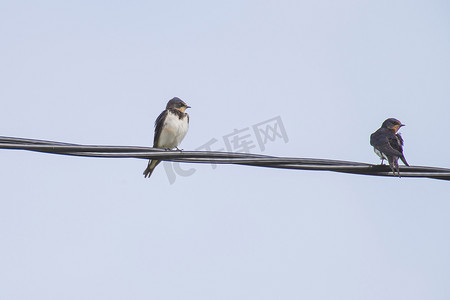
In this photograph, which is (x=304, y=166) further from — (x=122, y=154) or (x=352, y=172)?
(x=122, y=154)

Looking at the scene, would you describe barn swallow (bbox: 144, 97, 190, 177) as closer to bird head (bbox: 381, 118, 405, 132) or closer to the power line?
bird head (bbox: 381, 118, 405, 132)

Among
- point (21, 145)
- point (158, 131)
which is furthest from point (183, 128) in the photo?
point (21, 145)

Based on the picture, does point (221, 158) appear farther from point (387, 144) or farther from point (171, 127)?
point (171, 127)

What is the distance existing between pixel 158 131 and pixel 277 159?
205 inches

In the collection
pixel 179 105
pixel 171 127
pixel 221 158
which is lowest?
pixel 221 158

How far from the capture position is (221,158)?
13.6ft

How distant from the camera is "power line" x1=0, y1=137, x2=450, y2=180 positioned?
3.78 metres

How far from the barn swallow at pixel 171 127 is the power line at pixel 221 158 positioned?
4.55 meters

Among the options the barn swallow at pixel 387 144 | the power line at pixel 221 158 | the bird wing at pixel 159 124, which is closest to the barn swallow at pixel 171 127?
the bird wing at pixel 159 124

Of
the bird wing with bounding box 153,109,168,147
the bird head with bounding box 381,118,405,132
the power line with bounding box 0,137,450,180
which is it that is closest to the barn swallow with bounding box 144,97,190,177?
the bird wing with bounding box 153,109,168,147

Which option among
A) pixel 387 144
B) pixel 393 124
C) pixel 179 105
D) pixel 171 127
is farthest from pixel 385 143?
pixel 179 105

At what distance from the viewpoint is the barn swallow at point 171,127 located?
884cm

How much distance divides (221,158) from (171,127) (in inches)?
186

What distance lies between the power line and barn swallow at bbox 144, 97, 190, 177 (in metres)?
4.55
